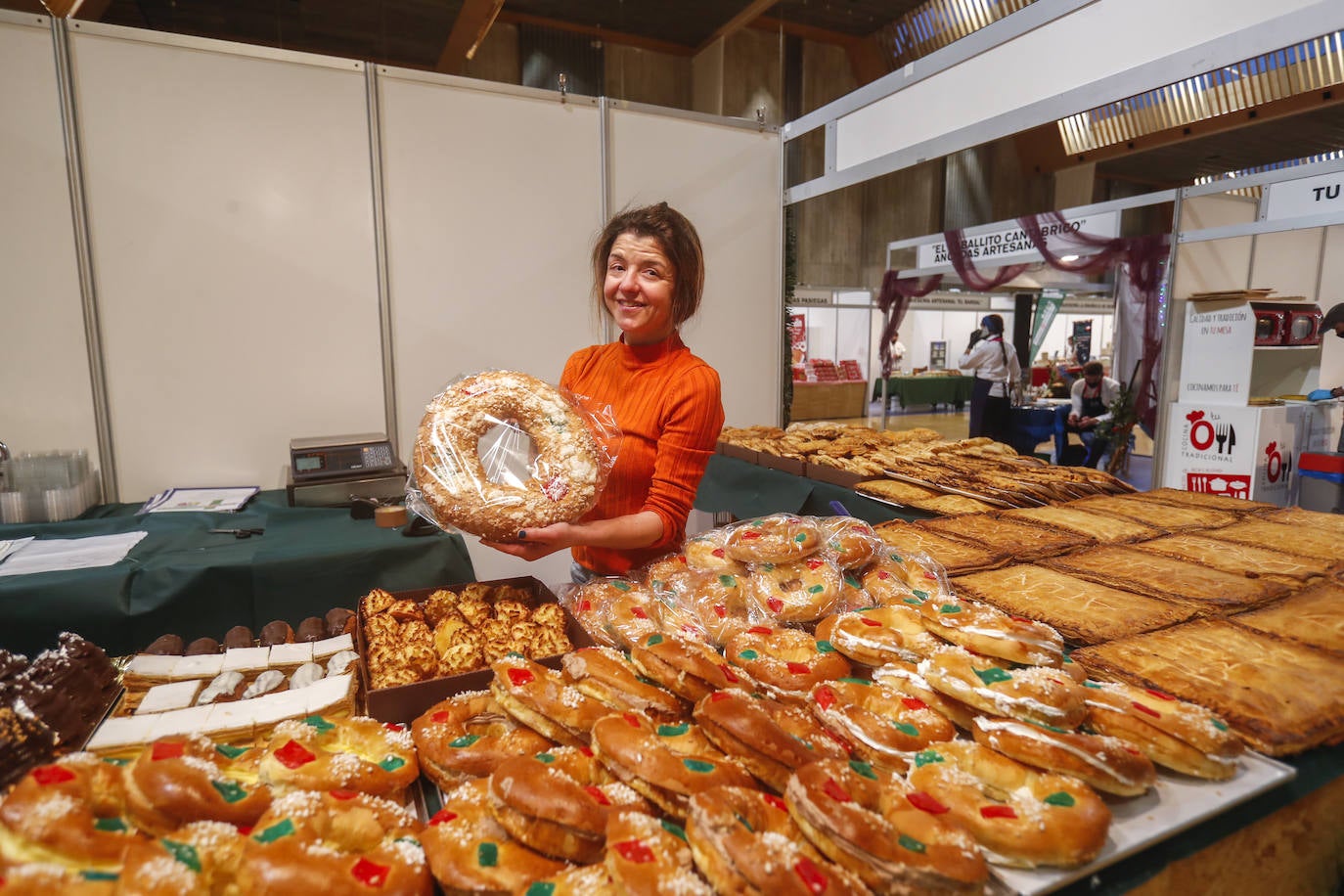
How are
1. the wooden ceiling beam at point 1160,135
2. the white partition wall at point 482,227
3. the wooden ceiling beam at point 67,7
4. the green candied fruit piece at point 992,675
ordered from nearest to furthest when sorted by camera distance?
the green candied fruit piece at point 992,675 → the wooden ceiling beam at point 67,7 → the white partition wall at point 482,227 → the wooden ceiling beam at point 1160,135

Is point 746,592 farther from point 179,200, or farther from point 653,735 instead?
point 179,200

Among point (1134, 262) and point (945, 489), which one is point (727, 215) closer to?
point (945, 489)

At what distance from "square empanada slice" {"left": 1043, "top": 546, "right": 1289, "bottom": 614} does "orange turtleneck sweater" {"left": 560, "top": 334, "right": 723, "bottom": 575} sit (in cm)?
110

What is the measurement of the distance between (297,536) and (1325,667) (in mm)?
3162

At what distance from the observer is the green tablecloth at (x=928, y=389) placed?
1548 cm

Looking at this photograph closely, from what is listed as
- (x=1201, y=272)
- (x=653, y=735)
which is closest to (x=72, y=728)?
(x=653, y=735)

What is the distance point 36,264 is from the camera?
125 inches

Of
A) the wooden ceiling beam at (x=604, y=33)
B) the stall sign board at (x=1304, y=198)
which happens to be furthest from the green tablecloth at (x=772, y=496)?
the wooden ceiling beam at (x=604, y=33)

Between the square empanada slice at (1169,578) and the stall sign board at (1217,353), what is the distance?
5.27 metres

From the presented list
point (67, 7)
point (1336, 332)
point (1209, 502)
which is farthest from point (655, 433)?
point (1336, 332)

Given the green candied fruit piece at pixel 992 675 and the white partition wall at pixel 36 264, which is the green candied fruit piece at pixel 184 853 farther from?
the white partition wall at pixel 36 264

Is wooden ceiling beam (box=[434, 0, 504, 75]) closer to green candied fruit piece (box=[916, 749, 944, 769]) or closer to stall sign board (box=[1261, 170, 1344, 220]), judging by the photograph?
green candied fruit piece (box=[916, 749, 944, 769])

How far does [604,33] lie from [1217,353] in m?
9.12

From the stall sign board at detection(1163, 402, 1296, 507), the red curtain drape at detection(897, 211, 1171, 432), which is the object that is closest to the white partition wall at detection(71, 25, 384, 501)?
the stall sign board at detection(1163, 402, 1296, 507)
